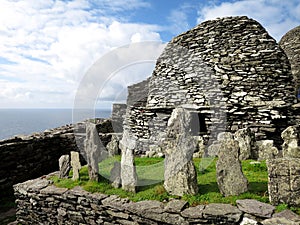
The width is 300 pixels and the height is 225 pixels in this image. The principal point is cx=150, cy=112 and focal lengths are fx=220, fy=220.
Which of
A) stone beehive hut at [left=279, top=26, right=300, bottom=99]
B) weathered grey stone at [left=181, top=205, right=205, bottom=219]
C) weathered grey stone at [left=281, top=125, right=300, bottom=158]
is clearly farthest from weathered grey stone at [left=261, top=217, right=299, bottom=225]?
stone beehive hut at [left=279, top=26, right=300, bottom=99]

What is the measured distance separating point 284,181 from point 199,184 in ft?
6.05

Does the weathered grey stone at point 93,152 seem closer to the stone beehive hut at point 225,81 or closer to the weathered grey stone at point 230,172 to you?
the weathered grey stone at point 230,172

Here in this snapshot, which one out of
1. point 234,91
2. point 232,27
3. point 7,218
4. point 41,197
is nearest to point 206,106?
point 234,91

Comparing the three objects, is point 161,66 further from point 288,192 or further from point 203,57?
point 288,192

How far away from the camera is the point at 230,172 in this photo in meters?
4.39

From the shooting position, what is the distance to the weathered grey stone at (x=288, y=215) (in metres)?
3.45

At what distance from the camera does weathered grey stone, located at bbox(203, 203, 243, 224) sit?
3.79 meters

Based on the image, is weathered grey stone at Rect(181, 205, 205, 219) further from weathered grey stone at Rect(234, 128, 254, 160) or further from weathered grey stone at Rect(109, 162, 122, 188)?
weathered grey stone at Rect(234, 128, 254, 160)

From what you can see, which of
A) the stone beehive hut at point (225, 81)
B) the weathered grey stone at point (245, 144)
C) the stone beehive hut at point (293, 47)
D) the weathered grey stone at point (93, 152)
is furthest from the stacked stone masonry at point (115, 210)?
the stone beehive hut at point (293, 47)

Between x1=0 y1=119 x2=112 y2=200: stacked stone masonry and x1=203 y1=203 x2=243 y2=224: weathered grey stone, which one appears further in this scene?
x1=0 y1=119 x2=112 y2=200: stacked stone masonry

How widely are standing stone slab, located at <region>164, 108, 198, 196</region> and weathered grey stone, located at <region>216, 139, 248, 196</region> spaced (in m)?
0.56

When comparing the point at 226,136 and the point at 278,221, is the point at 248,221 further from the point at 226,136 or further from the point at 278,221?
the point at 226,136

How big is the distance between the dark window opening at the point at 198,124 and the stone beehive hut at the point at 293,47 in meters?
9.43

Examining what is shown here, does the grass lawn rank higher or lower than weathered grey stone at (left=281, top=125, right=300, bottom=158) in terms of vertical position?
lower
